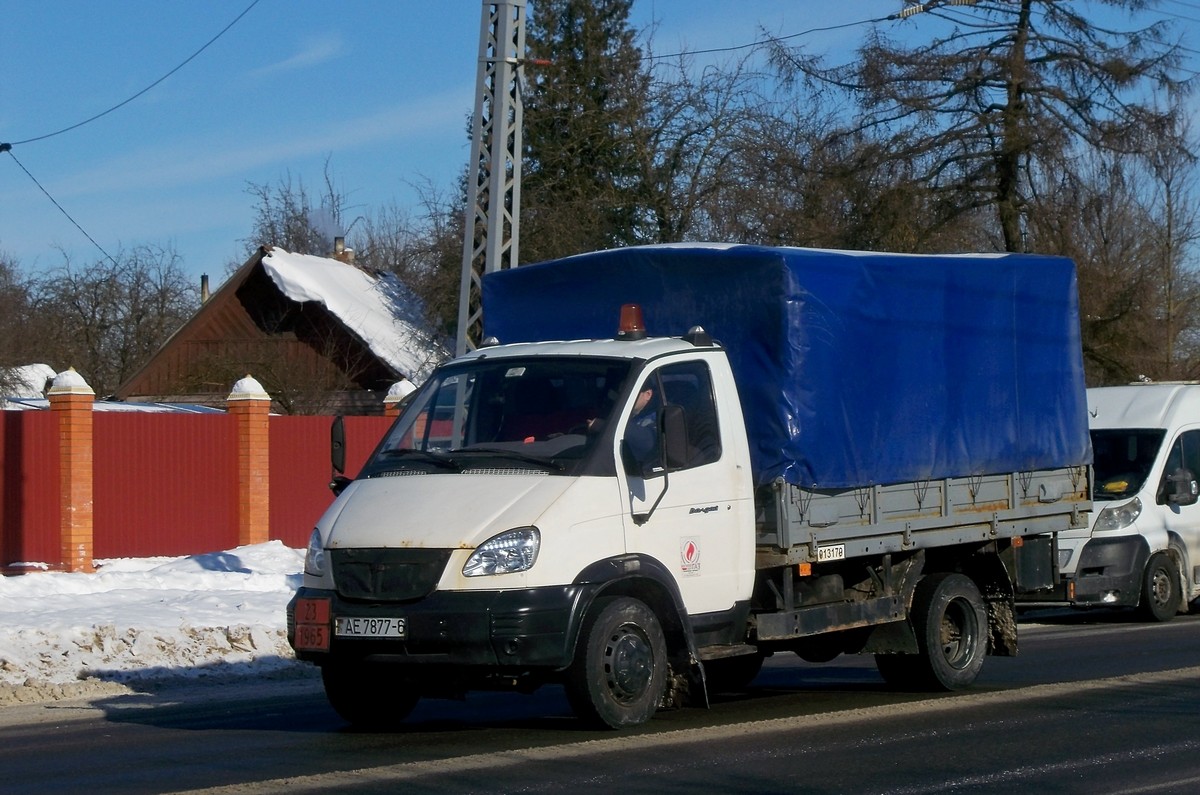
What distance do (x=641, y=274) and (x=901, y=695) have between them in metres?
3.42

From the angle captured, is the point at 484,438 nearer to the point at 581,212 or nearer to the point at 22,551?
the point at 22,551

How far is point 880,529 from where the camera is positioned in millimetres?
9688

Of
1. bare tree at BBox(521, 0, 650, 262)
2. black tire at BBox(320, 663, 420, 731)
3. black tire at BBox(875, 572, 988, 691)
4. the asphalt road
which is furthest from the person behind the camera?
bare tree at BBox(521, 0, 650, 262)

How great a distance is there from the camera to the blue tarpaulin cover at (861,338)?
9.27 metres

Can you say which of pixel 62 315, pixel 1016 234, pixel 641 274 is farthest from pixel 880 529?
pixel 62 315

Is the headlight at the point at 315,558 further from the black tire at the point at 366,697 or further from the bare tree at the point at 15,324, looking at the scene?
the bare tree at the point at 15,324

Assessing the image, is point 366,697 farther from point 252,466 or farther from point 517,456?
point 252,466

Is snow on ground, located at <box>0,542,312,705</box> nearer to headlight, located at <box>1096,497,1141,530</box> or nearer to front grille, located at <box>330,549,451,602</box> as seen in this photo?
front grille, located at <box>330,549,451,602</box>

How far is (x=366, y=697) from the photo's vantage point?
8992mm

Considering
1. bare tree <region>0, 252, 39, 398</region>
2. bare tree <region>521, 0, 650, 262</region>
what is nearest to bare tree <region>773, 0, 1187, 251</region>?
bare tree <region>521, 0, 650, 262</region>

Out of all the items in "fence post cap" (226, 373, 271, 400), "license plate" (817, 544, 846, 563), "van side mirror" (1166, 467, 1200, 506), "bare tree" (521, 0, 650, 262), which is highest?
"bare tree" (521, 0, 650, 262)

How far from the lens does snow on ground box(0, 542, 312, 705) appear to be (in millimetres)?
11945

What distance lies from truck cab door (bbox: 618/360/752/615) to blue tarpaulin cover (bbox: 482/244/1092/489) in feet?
1.52

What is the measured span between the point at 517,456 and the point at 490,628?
3.41 ft
